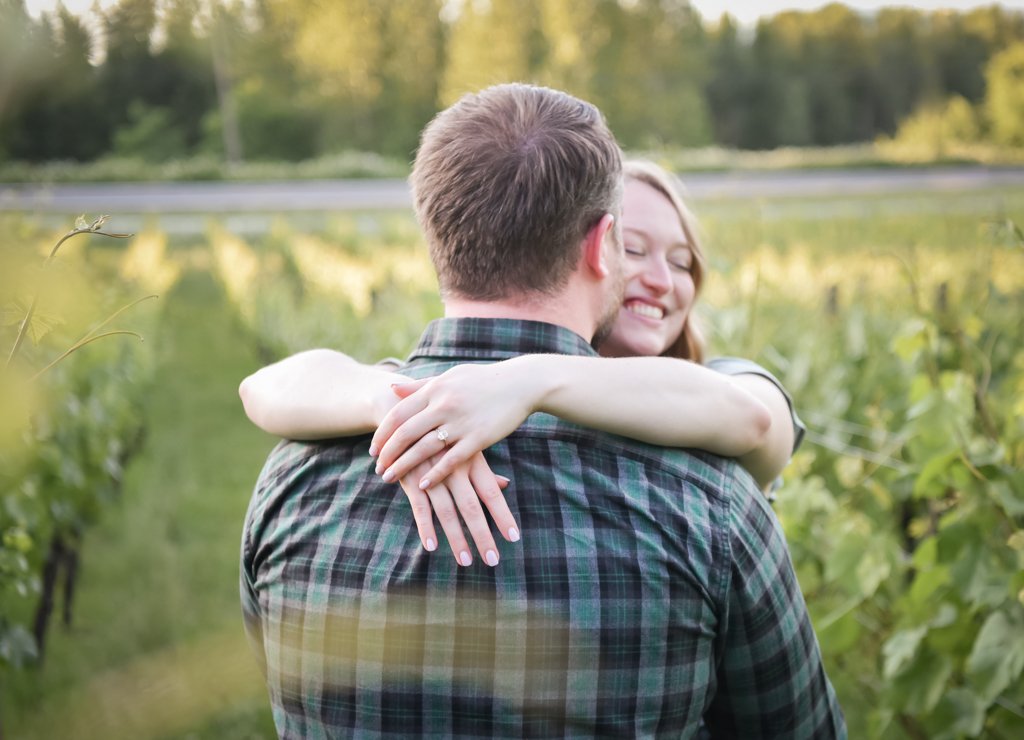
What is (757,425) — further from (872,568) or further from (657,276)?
(872,568)

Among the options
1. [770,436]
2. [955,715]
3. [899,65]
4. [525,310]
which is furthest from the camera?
[899,65]

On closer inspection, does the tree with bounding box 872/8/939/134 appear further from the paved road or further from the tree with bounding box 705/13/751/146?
the tree with bounding box 705/13/751/146

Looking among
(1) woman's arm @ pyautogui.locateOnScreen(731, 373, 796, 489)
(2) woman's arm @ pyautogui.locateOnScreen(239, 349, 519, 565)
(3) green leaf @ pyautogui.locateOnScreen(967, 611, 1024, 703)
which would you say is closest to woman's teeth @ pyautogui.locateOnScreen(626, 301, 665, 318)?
(1) woman's arm @ pyautogui.locateOnScreen(731, 373, 796, 489)

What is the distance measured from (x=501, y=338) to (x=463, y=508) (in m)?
0.34

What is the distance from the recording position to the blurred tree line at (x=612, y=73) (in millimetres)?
13619

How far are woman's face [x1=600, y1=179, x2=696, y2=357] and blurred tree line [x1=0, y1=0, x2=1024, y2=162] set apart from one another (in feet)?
21.4

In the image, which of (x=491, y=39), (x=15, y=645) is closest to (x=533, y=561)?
(x=15, y=645)

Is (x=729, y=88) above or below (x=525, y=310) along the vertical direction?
below

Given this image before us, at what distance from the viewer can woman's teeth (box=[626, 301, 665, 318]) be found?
208cm

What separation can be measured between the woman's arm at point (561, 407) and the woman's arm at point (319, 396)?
0.23 ft

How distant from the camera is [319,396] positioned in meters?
1.39

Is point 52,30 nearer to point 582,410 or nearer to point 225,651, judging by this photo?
point 582,410

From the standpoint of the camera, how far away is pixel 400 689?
1.21 meters

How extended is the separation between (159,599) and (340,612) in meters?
3.60
